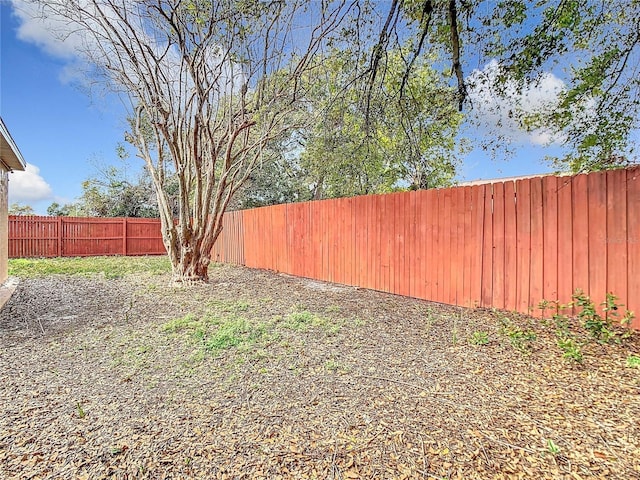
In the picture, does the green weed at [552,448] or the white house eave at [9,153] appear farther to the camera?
the white house eave at [9,153]

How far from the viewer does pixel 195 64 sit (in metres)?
5.22

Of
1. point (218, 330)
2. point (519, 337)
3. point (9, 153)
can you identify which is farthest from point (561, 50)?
point (9, 153)

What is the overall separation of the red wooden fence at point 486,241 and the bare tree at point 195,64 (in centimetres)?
220

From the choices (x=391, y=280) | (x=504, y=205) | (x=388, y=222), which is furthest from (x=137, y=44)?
(x=504, y=205)

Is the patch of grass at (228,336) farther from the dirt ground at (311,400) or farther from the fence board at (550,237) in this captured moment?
the fence board at (550,237)

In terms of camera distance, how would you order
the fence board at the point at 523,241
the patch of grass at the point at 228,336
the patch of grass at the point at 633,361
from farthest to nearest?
the fence board at the point at 523,241
the patch of grass at the point at 228,336
the patch of grass at the point at 633,361

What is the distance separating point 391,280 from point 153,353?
363 centimetres

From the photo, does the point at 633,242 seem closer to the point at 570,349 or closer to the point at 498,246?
the point at 498,246

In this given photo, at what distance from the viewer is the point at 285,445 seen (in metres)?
1.55

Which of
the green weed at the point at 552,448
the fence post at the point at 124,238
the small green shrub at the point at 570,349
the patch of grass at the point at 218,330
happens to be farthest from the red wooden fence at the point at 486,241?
the fence post at the point at 124,238

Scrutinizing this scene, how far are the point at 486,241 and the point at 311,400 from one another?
3.19 meters

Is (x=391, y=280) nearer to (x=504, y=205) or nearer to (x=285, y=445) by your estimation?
(x=504, y=205)

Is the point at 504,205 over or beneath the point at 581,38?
beneath

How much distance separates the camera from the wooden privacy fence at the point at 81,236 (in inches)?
419
